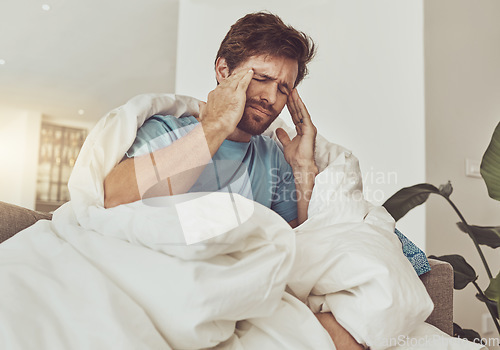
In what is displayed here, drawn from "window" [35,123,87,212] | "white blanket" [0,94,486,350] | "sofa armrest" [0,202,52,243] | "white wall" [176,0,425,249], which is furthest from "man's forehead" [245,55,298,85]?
"window" [35,123,87,212]

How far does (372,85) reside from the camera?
2.04m

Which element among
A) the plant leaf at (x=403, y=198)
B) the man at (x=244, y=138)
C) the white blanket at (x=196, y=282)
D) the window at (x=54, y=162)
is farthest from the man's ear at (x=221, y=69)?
the window at (x=54, y=162)

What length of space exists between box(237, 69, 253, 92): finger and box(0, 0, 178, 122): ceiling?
2.36m

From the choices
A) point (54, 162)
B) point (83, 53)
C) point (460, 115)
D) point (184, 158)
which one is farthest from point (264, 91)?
point (54, 162)

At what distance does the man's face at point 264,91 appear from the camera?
42.4 inches

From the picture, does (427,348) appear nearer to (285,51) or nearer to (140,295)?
(140,295)

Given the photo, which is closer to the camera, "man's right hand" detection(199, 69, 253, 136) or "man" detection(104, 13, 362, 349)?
"man" detection(104, 13, 362, 349)

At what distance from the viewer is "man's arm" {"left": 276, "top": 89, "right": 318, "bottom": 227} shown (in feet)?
3.58

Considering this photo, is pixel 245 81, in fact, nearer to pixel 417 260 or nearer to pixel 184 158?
pixel 184 158

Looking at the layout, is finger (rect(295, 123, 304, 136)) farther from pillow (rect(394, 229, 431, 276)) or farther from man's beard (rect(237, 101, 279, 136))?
pillow (rect(394, 229, 431, 276))

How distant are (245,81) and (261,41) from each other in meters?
0.16

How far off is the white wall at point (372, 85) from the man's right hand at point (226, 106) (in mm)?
1039

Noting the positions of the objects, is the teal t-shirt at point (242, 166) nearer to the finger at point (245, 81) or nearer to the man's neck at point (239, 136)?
Result: the man's neck at point (239, 136)

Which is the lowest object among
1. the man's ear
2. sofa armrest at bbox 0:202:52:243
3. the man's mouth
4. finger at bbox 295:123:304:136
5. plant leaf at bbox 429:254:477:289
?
plant leaf at bbox 429:254:477:289
